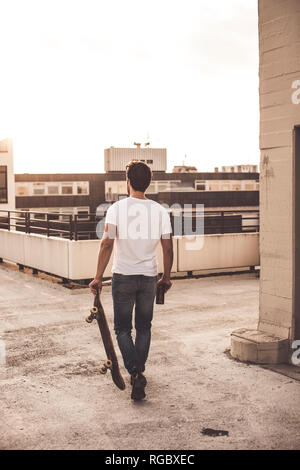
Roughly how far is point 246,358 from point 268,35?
357 centimetres

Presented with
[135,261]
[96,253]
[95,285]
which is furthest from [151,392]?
[96,253]

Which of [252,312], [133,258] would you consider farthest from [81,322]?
[133,258]

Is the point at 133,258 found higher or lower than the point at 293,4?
lower

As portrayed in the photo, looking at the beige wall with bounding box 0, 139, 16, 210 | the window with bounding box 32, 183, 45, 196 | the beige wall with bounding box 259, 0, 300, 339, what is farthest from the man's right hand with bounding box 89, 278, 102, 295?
the window with bounding box 32, 183, 45, 196

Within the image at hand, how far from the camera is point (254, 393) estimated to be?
527 cm

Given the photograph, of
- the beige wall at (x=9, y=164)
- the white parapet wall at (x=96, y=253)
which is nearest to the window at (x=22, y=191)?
the beige wall at (x=9, y=164)

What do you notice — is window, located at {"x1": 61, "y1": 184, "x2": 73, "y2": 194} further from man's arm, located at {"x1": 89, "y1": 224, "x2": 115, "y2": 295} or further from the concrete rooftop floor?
man's arm, located at {"x1": 89, "y1": 224, "x2": 115, "y2": 295}

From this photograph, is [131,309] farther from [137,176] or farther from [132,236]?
[137,176]

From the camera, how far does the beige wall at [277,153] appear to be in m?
6.18

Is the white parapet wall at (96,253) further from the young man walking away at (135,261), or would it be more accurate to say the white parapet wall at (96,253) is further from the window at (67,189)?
the window at (67,189)

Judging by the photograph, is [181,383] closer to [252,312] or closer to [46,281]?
[252,312]

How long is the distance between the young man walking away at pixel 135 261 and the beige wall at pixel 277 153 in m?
1.73

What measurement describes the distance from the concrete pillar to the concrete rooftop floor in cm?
62

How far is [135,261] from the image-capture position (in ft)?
16.7
